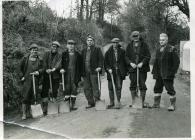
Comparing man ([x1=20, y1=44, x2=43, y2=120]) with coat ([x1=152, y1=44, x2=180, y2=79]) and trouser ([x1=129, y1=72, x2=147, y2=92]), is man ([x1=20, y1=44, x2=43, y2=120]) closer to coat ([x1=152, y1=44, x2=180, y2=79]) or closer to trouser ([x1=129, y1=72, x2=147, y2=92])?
trouser ([x1=129, y1=72, x2=147, y2=92])

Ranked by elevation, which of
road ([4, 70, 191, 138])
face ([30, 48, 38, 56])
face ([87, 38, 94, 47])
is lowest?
road ([4, 70, 191, 138])

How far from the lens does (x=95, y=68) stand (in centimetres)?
721

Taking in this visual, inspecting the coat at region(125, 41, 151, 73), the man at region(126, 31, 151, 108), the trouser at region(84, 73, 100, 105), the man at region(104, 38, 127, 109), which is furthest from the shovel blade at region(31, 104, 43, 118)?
the coat at region(125, 41, 151, 73)

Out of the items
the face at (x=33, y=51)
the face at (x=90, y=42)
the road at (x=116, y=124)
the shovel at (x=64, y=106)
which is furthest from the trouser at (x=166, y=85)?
the face at (x=33, y=51)

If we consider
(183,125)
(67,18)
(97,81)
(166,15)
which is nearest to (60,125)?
(97,81)

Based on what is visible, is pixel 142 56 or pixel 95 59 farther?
pixel 95 59

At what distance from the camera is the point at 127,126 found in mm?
5852

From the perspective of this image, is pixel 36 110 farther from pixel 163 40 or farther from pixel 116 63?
pixel 163 40

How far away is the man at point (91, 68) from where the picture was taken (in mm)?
7195

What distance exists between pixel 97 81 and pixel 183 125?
216 cm

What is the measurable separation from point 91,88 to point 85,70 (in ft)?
1.29

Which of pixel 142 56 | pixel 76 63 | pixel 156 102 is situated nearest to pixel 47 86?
pixel 76 63

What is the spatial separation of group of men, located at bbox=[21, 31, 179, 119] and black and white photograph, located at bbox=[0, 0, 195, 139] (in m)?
0.02

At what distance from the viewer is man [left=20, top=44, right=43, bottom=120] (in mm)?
6980
